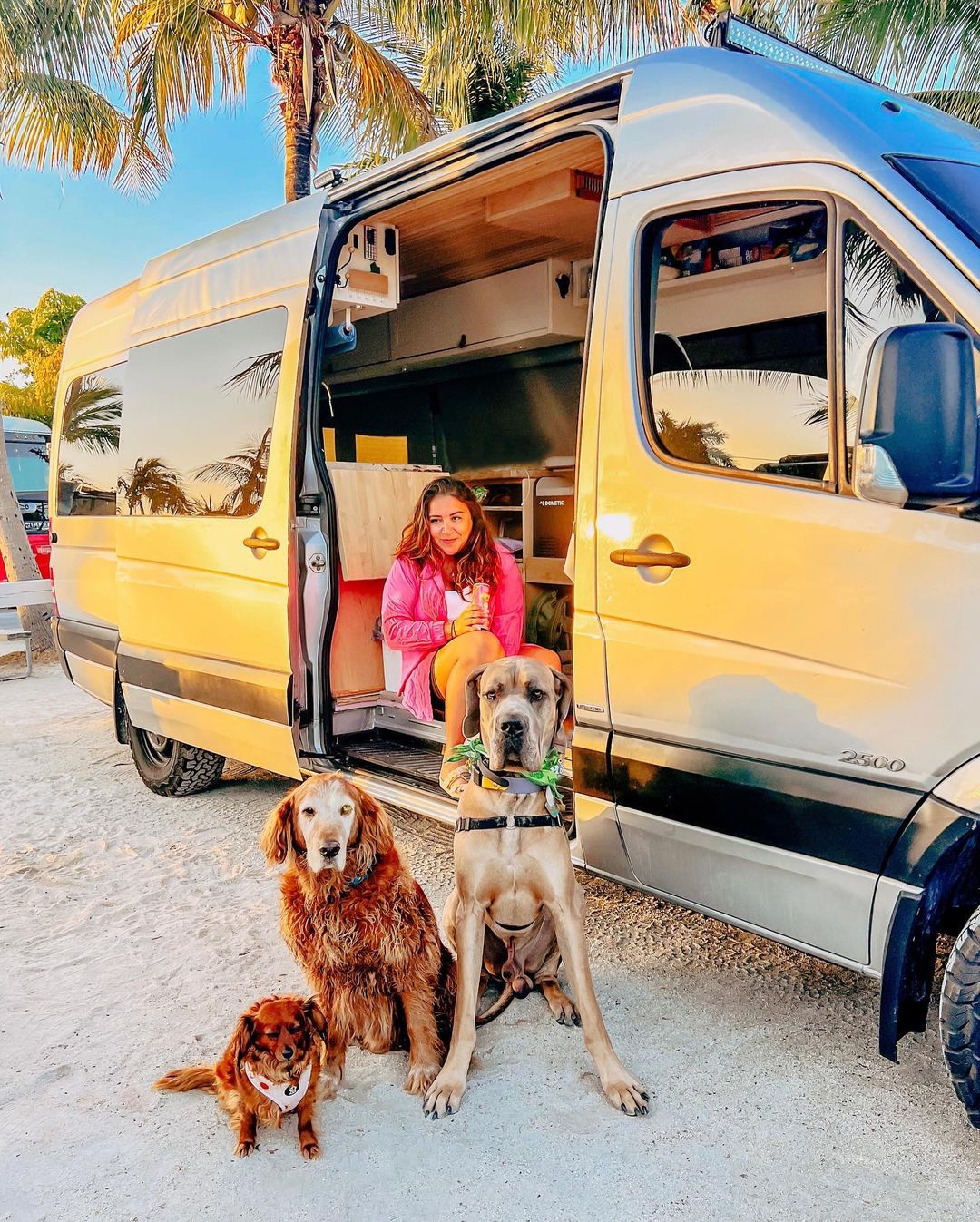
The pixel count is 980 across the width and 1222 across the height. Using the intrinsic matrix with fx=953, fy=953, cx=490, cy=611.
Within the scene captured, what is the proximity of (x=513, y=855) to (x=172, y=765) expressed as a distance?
304 centimetres

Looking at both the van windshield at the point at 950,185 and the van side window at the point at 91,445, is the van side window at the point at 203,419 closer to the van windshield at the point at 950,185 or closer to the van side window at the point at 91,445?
the van side window at the point at 91,445

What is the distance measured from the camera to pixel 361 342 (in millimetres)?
6496

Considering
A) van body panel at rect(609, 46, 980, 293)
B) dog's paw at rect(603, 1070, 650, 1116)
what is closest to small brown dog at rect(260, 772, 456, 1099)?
dog's paw at rect(603, 1070, 650, 1116)

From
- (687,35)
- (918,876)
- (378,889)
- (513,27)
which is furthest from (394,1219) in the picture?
(687,35)

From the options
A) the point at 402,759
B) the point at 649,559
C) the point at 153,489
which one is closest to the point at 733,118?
the point at 649,559

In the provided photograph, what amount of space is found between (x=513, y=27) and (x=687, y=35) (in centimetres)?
188

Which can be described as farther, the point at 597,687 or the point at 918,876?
the point at 597,687

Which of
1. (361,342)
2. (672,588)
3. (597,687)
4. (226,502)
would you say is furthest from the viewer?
(361,342)

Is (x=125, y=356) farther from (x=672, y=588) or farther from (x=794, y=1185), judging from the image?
(x=794, y=1185)

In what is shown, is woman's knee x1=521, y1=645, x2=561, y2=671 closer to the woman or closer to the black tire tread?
the woman

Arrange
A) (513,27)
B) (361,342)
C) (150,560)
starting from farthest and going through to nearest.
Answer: (513,27)
(361,342)
(150,560)

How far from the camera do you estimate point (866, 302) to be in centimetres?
223

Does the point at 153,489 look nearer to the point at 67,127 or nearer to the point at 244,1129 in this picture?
the point at 244,1129

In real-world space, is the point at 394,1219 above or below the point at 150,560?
below
